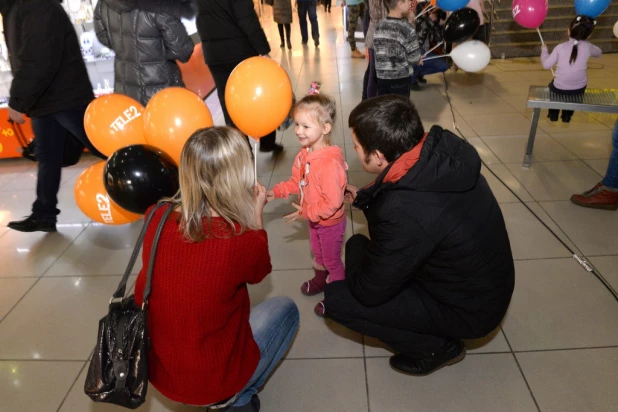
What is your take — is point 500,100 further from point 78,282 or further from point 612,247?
point 78,282

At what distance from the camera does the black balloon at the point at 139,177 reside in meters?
1.68

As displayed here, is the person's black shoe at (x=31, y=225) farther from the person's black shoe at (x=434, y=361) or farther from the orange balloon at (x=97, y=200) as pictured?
the person's black shoe at (x=434, y=361)

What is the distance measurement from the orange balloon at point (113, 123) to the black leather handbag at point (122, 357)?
1086mm

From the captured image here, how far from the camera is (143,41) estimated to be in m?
2.53

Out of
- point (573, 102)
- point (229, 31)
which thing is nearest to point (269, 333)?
point (229, 31)

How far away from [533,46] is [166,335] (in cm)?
716

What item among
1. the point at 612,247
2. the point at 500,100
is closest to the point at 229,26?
the point at 612,247

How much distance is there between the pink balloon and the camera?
3684mm

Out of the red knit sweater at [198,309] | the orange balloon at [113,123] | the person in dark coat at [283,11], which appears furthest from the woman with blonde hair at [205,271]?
the person in dark coat at [283,11]

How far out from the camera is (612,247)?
2.34 meters

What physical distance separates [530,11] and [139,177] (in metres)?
3.63

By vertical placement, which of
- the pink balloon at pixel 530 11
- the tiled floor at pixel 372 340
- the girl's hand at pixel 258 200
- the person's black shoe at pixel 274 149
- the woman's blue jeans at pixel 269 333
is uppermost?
the pink balloon at pixel 530 11

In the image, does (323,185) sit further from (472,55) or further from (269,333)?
(472,55)

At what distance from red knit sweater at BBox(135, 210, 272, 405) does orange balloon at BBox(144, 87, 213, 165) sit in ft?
2.42
